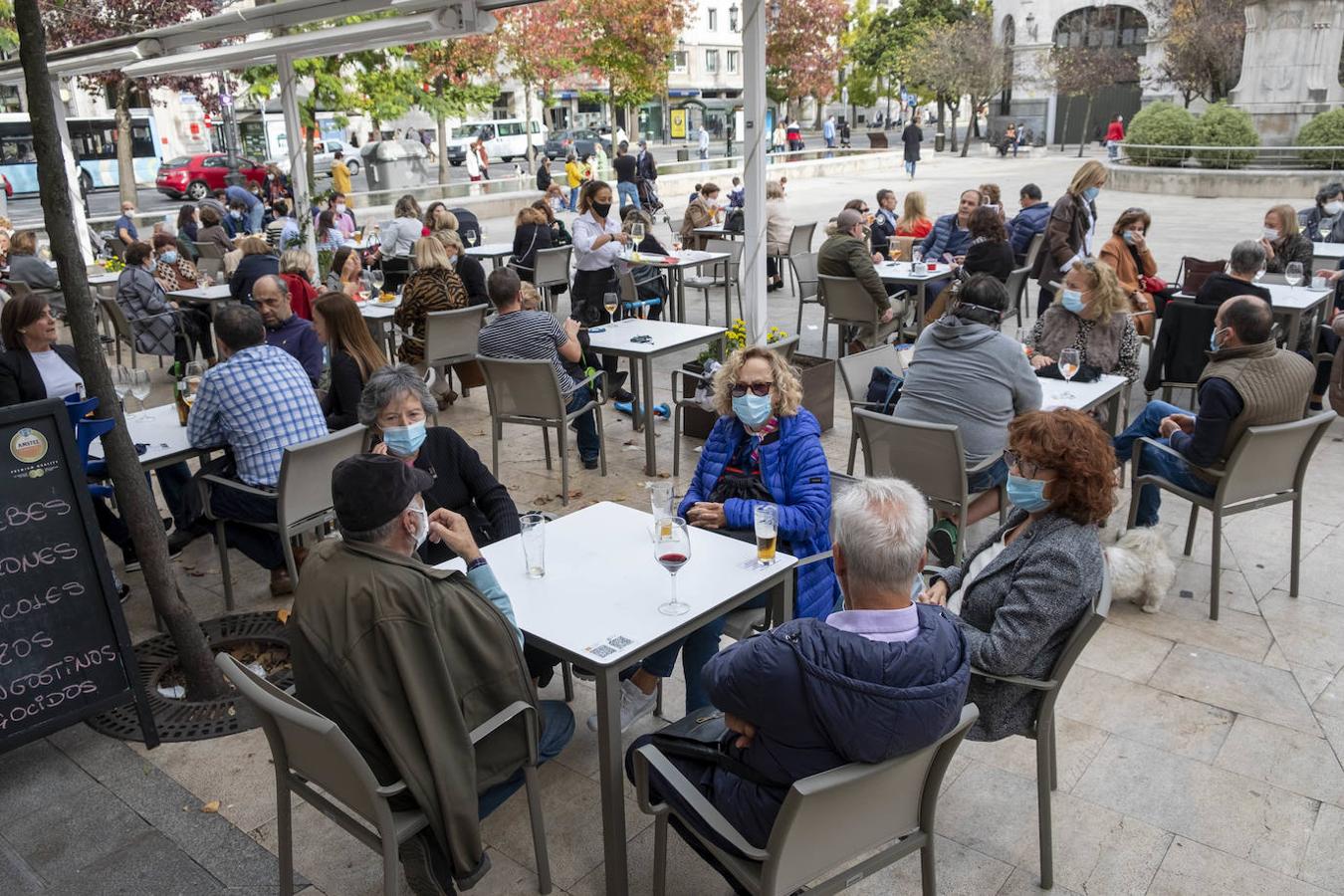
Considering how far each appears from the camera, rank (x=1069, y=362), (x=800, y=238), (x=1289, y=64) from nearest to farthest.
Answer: (x=1069, y=362)
(x=800, y=238)
(x=1289, y=64)

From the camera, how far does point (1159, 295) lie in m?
8.16

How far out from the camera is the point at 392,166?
92.5 feet

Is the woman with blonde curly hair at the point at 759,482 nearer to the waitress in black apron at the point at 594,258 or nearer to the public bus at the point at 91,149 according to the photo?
the waitress in black apron at the point at 594,258

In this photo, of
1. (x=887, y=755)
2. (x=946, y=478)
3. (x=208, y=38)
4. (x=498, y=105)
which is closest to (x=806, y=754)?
(x=887, y=755)

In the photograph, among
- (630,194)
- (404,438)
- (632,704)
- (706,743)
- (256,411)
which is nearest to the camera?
(706,743)

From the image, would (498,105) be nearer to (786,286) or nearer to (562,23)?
(562,23)

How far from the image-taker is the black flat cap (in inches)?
93.7

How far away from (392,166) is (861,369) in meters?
25.4

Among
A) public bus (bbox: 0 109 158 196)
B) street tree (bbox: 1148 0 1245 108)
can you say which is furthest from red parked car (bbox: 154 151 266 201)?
street tree (bbox: 1148 0 1245 108)

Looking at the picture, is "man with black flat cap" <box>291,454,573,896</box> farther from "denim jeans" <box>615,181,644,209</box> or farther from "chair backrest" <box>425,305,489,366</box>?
"denim jeans" <box>615,181,644,209</box>

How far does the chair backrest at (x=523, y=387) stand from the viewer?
582cm

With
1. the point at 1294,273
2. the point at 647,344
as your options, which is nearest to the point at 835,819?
the point at 647,344

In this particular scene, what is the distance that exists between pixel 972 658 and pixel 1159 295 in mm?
6375

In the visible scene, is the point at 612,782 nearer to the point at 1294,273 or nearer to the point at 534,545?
the point at 534,545
